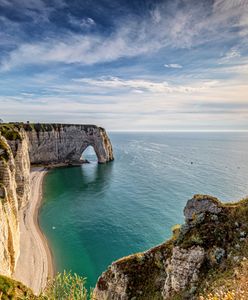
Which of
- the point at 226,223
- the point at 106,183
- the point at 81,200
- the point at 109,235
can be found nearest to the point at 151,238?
the point at 109,235

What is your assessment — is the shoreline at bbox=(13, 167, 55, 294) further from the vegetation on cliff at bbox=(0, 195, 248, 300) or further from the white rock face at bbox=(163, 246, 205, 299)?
the white rock face at bbox=(163, 246, 205, 299)

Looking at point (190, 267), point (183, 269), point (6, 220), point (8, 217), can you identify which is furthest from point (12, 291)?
point (8, 217)

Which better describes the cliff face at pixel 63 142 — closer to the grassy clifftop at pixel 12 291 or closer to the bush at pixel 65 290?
the grassy clifftop at pixel 12 291

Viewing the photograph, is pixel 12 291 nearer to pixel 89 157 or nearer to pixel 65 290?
pixel 65 290

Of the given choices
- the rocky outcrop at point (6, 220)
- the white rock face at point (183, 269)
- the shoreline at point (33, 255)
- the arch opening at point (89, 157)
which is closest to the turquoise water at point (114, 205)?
the shoreline at point (33, 255)

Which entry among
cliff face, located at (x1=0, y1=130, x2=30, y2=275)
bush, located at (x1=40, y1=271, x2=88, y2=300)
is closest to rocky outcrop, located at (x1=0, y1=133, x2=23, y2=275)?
cliff face, located at (x1=0, y1=130, x2=30, y2=275)

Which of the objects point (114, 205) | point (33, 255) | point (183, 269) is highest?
point (183, 269)
